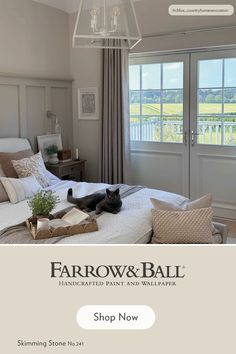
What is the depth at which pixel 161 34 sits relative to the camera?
397 centimetres

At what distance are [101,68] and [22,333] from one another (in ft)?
13.7

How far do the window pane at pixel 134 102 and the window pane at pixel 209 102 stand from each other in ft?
2.38

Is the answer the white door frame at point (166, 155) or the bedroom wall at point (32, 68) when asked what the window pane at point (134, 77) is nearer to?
the white door frame at point (166, 155)

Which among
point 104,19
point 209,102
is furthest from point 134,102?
point 104,19

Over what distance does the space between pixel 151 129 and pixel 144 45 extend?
35.2 inches

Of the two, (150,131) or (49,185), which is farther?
(150,131)

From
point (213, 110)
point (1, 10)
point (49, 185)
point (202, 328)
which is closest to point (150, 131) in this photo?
point (213, 110)

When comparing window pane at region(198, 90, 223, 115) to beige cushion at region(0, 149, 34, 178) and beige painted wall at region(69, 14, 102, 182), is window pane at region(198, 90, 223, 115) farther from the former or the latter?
beige cushion at region(0, 149, 34, 178)

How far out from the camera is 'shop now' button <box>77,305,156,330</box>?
16.3 inches

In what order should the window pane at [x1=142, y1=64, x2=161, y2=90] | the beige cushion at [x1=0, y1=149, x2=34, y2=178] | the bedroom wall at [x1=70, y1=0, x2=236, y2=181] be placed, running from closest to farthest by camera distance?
the beige cushion at [x1=0, y1=149, x2=34, y2=178] → the bedroom wall at [x1=70, y1=0, x2=236, y2=181] → the window pane at [x1=142, y1=64, x2=161, y2=90]

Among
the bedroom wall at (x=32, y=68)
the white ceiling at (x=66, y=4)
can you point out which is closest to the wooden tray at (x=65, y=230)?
the bedroom wall at (x=32, y=68)

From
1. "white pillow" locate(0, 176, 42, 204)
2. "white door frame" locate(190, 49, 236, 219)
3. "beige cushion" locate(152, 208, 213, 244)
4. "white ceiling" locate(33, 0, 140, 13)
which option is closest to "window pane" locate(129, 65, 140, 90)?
"white door frame" locate(190, 49, 236, 219)

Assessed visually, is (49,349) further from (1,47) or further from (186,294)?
(1,47)

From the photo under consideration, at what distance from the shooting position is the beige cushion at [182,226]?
201 centimetres
